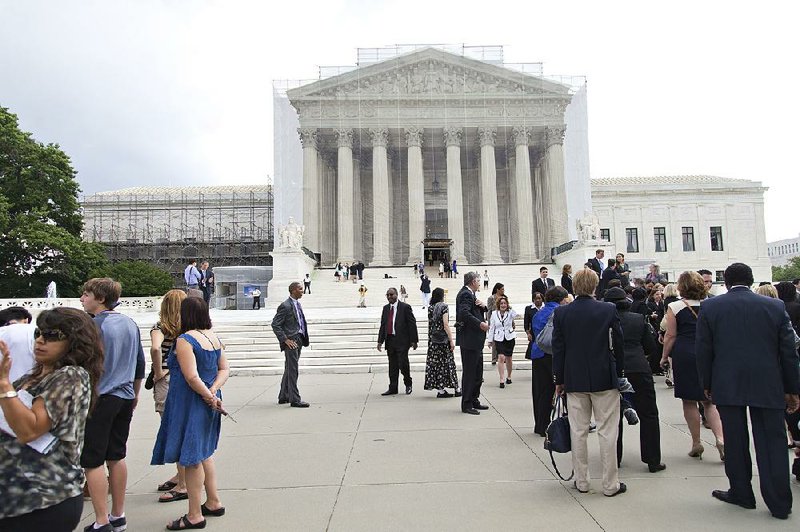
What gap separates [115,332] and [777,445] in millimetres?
5479

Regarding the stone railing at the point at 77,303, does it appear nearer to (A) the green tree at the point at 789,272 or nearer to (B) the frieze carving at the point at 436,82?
(B) the frieze carving at the point at 436,82

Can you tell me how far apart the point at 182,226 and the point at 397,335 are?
5437 cm

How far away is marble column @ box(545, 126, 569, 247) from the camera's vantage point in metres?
45.0

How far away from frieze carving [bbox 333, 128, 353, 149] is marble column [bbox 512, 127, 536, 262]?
43.4 ft

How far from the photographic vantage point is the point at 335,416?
862 cm

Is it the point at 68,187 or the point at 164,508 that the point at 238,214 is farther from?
the point at 164,508

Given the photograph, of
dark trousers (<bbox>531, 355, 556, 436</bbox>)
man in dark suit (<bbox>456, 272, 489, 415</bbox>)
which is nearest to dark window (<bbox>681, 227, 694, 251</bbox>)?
man in dark suit (<bbox>456, 272, 489, 415</bbox>)

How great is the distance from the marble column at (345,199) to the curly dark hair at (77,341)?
3958 cm

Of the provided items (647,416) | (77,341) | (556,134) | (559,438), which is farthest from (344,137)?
(77,341)

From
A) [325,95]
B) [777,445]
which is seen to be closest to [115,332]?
[777,445]

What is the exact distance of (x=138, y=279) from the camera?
38656mm

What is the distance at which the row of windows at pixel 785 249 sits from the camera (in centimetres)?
12179

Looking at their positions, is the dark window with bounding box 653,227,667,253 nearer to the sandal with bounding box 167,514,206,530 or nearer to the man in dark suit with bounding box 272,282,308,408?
the man in dark suit with bounding box 272,282,308,408

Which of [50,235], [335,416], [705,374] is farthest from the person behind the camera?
[50,235]
